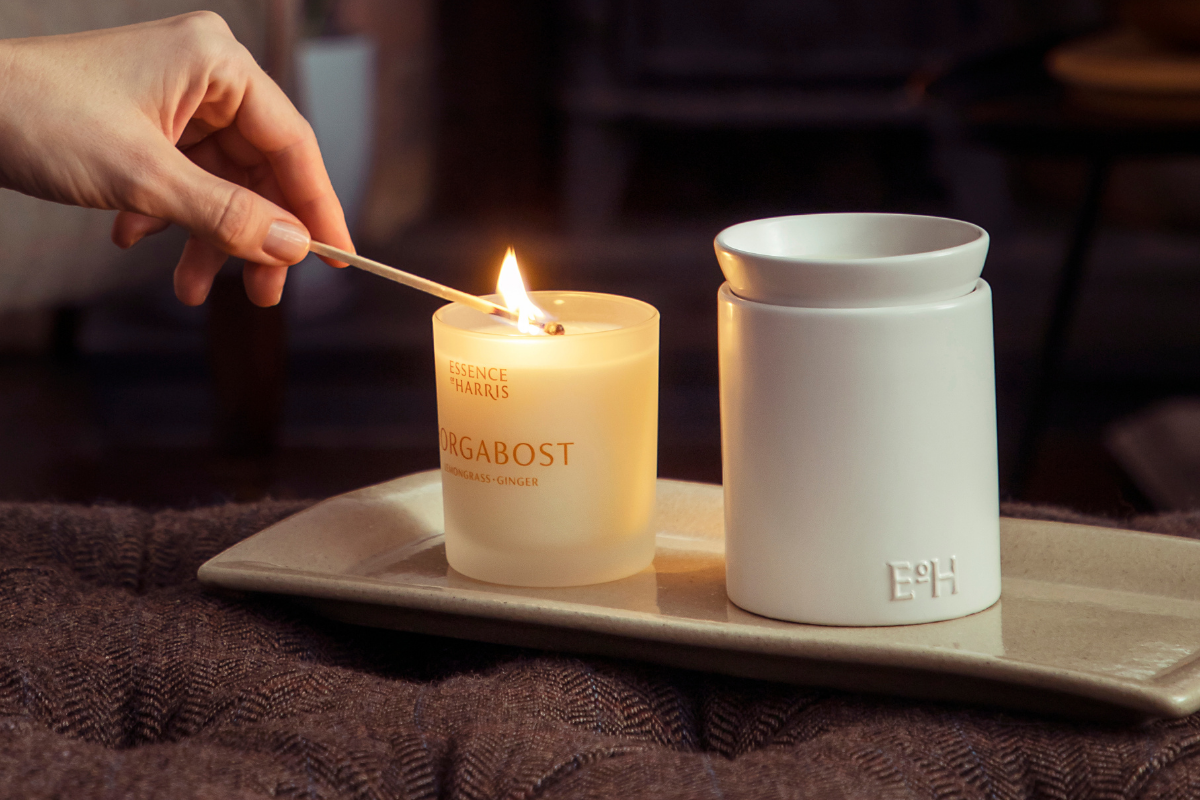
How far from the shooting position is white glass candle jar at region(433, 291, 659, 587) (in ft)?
1.56

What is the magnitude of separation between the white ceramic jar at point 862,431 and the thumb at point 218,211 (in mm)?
200

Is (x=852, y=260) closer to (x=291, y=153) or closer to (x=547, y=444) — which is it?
(x=547, y=444)

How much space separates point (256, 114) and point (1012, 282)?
143 cm

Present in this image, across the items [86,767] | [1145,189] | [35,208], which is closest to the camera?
[86,767]

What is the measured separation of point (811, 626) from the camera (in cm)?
45

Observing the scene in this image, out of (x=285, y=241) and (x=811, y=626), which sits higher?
(x=285, y=241)

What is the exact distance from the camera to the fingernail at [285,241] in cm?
54

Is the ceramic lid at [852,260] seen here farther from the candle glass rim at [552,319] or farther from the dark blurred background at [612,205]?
the dark blurred background at [612,205]

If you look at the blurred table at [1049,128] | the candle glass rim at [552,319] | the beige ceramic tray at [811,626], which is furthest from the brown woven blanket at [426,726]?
the blurred table at [1049,128]

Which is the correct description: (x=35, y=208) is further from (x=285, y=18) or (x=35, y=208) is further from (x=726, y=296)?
(x=726, y=296)

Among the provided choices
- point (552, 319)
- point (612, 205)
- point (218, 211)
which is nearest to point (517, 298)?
point (552, 319)

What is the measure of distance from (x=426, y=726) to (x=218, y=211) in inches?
9.5

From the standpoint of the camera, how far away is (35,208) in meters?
1.01

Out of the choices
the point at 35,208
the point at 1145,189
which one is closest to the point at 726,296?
the point at 35,208
